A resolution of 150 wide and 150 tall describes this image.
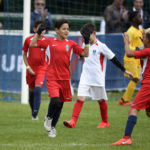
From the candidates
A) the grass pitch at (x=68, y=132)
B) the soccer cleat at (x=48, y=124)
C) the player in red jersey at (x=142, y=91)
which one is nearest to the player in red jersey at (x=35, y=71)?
the grass pitch at (x=68, y=132)

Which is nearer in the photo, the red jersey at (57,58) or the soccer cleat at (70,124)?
the red jersey at (57,58)

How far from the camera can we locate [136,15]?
37.3ft

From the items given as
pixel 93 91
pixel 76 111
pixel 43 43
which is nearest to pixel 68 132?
pixel 76 111

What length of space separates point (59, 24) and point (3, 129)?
2.11 meters

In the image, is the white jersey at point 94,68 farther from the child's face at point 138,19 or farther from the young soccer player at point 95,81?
the child's face at point 138,19

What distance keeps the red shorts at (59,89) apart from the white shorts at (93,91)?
1.24m

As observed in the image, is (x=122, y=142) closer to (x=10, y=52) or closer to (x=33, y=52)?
(x=33, y=52)

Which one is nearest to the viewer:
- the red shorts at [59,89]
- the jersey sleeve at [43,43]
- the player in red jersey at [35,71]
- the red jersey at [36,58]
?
the red shorts at [59,89]

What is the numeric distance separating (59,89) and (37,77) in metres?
1.86

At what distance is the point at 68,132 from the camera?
795 centimetres

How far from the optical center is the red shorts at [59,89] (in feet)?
23.8

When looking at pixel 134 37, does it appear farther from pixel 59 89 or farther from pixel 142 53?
pixel 142 53

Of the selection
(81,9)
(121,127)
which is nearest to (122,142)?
(121,127)

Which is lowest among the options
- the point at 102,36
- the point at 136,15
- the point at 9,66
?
the point at 9,66
